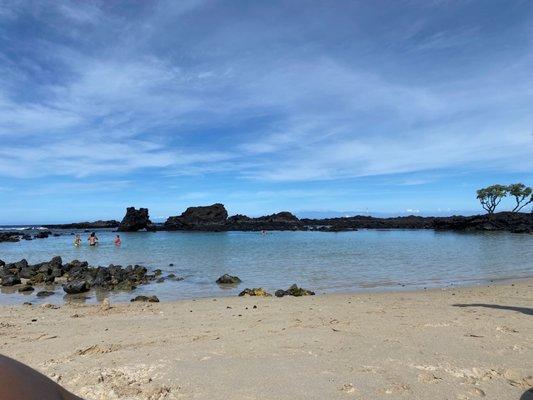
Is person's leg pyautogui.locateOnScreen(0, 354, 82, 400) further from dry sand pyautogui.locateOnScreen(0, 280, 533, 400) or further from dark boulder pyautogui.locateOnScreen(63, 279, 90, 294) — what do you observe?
dark boulder pyautogui.locateOnScreen(63, 279, 90, 294)

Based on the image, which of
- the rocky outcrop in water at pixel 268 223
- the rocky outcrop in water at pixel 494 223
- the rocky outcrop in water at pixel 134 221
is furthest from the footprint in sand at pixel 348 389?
the rocky outcrop in water at pixel 134 221

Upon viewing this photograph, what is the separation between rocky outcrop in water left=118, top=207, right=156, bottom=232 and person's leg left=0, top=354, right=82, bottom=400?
98.2 m

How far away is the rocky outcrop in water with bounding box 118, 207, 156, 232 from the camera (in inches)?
3784

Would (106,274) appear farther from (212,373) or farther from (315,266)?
(212,373)

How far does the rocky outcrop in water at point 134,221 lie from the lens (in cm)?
9612

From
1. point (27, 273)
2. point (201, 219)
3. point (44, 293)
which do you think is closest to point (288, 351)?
point (44, 293)

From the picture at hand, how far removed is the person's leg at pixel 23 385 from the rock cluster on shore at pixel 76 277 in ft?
58.9

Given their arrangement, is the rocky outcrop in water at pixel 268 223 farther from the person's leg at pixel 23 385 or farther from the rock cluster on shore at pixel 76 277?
the person's leg at pixel 23 385

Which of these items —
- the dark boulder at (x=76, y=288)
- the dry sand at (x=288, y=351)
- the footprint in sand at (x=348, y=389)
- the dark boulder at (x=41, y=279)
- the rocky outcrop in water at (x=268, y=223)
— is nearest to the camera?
the footprint in sand at (x=348, y=389)

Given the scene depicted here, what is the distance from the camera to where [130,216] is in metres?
96.9

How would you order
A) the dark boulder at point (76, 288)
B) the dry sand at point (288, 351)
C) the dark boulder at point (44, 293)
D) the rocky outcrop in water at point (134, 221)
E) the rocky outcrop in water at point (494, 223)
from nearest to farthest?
1. the dry sand at point (288, 351)
2. the dark boulder at point (44, 293)
3. the dark boulder at point (76, 288)
4. the rocky outcrop in water at point (494, 223)
5. the rocky outcrop in water at point (134, 221)

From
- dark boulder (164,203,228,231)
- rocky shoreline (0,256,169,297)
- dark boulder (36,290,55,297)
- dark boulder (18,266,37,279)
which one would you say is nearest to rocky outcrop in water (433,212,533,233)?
dark boulder (164,203,228,231)

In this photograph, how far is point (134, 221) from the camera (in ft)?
316

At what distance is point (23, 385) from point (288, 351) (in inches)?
231
